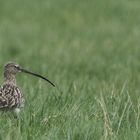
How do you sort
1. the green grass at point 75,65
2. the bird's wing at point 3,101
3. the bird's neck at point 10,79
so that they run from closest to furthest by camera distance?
the green grass at point 75,65 → the bird's wing at point 3,101 → the bird's neck at point 10,79

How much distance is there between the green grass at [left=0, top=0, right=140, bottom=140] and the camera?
6289 millimetres

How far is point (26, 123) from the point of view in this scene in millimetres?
6273

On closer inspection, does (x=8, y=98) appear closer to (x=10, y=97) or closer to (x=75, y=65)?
(x=10, y=97)

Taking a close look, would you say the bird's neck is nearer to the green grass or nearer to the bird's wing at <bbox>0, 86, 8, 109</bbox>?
the green grass

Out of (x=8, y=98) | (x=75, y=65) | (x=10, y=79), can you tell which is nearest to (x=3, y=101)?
(x=8, y=98)

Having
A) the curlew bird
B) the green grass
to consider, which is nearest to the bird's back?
the curlew bird

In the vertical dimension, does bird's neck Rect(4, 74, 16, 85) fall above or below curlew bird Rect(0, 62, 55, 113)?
above

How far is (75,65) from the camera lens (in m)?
13.4

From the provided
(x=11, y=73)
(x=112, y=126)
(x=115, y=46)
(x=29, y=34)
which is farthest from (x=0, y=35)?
(x=112, y=126)

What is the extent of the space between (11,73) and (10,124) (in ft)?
5.67

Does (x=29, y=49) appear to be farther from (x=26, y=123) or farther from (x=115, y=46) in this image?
(x=26, y=123)

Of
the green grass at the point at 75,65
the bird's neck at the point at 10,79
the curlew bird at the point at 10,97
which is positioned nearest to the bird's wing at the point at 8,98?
the curlew bird at the point at 10,97

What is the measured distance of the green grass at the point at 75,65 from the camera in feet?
20.6

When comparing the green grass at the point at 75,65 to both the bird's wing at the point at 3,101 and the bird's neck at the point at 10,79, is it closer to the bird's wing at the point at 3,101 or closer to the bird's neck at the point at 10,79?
the bird's wing at the point at 3,101
